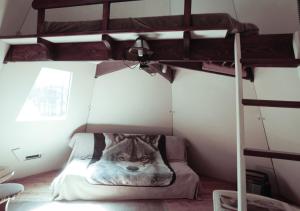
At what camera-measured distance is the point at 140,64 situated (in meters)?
2.00

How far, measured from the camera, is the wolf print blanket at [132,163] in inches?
113

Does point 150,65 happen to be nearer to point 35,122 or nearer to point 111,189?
point 111,189

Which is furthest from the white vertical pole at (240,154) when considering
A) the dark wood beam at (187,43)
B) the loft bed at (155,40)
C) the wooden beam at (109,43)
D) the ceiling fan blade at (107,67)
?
the ceiling fan blade at (107,67)

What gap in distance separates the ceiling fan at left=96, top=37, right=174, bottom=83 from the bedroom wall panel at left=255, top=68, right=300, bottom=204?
1.19m

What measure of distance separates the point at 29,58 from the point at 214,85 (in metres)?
2.41

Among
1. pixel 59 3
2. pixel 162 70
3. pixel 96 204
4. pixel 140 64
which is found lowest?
pixel 96 204

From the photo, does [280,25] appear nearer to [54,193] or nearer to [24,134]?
[54,193]

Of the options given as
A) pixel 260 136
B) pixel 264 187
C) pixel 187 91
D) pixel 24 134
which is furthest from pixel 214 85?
pixel 24 134

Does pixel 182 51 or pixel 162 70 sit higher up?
pixel 162 70

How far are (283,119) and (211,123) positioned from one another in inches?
47.6

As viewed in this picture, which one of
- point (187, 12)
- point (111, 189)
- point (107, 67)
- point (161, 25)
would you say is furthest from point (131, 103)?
point (187, 12)

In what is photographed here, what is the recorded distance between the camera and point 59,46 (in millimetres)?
2156

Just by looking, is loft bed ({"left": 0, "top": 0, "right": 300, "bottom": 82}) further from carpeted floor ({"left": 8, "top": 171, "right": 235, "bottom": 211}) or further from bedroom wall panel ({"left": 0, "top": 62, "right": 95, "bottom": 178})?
carpeted floor ({"left": 8, "top": 171, "right": 235, "bottom": 211})

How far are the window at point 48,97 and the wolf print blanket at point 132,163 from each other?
962 millimetres
